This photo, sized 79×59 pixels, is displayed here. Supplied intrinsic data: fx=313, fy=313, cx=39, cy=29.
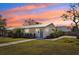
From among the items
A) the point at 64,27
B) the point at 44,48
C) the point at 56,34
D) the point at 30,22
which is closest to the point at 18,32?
the point at 30,22

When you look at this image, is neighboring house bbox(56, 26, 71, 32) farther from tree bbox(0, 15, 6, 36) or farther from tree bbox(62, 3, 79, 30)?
tree bbox(0, 15, 6, 36)

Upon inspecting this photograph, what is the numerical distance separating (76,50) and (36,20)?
723 millimetres

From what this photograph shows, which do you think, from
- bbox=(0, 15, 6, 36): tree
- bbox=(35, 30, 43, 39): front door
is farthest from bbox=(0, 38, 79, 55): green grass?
bbox=(0, 15, 6, 36): tree

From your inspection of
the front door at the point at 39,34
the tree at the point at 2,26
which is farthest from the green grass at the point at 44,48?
the tree at the point at 2,26

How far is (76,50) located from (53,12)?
2.12 ft

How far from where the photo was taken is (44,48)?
4.50m

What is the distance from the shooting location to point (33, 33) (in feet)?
15.0

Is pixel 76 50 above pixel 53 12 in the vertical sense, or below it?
below

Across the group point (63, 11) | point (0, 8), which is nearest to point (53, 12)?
point (63, 11)

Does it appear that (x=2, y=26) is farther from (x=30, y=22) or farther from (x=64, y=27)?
(x=64, y=27)

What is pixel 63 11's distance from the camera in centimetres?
455

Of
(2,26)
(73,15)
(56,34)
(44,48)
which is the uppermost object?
(73,15)

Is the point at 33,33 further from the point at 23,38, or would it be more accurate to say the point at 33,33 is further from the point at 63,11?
the point at 63,11
